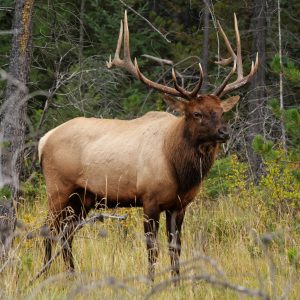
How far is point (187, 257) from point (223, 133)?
4.15ft

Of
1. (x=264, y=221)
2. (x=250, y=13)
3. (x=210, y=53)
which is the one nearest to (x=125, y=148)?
(x=264, y=221)

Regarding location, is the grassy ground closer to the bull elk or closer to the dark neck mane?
the bull elk

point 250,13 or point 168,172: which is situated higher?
point 250,13

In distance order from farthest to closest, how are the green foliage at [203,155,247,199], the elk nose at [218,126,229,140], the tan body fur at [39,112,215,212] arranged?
the green foliage at [203,155,247,199], the tan body fur at [39,112,215,212], the elk nose at [218,126,229,140]

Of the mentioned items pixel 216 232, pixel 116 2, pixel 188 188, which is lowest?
pixel 216 232

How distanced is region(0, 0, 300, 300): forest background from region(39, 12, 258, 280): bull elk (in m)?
0.44

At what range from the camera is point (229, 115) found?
1562 centimetres

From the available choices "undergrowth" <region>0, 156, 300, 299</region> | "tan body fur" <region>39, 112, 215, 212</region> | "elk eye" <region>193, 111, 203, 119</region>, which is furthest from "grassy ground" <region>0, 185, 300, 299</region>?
"elk eye" <region>193, 111, 203, 119</region>

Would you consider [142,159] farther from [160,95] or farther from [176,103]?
[160,95]

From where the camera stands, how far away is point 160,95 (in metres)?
9.88

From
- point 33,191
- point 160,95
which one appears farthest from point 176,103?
point 33,191

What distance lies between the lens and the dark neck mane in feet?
25.0

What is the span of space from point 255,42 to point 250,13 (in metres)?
2.32

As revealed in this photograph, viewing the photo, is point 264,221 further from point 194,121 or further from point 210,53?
point 210,53
